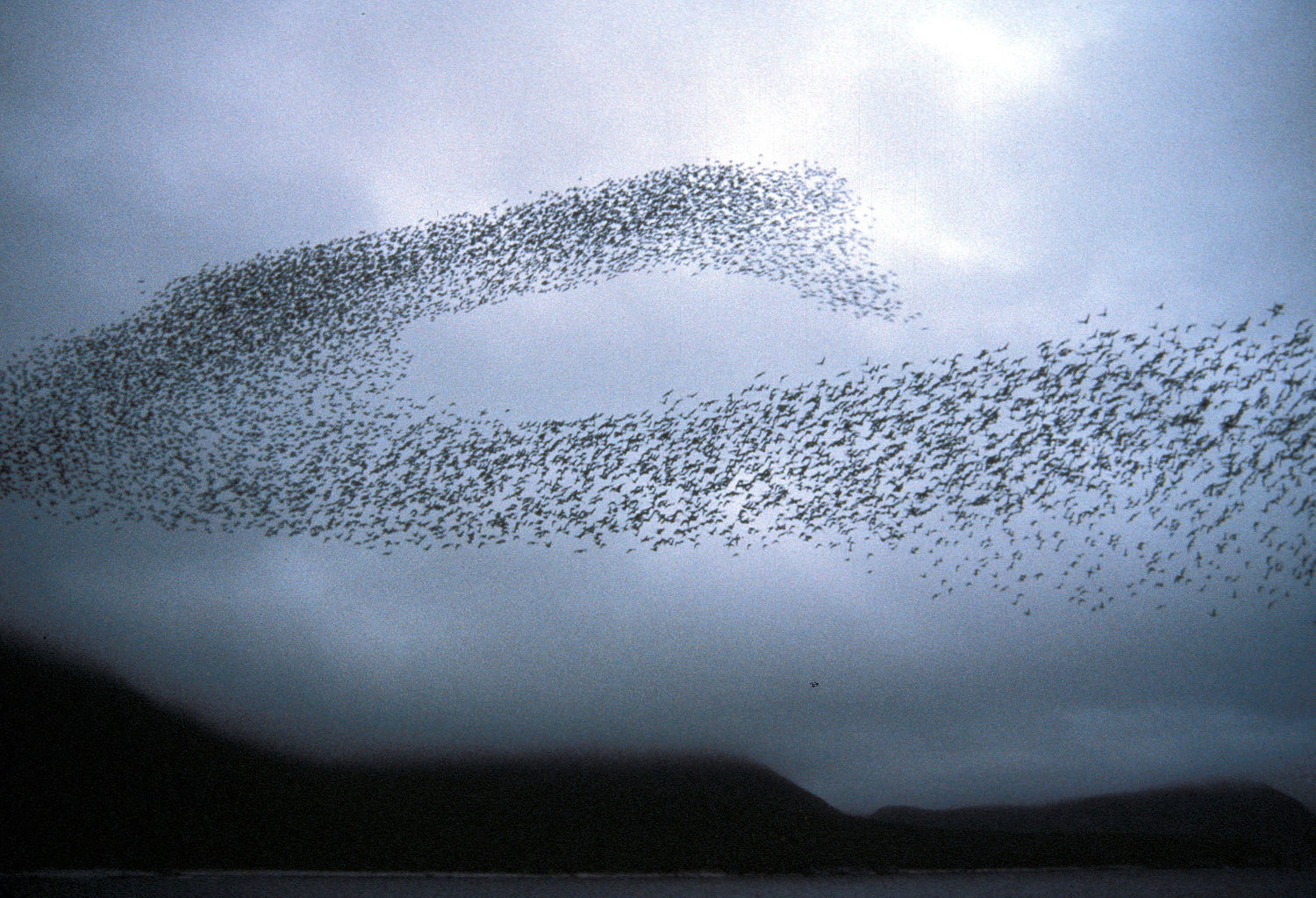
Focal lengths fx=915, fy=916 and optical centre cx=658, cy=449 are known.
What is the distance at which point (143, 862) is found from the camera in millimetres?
6863

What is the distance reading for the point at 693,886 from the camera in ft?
21.4

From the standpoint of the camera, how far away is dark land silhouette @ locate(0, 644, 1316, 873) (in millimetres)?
6594

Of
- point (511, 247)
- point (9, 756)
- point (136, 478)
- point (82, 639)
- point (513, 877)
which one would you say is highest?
point (511, 247)

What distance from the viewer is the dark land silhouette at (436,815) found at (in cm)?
659

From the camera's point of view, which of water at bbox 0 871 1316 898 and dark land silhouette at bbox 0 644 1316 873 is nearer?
water at bbox 0 871 1316 898

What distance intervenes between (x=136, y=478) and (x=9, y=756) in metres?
2.29

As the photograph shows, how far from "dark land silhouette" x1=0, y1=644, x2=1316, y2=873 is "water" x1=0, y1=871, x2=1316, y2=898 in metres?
0.12

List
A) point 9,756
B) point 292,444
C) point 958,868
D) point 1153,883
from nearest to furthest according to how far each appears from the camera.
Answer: point 1153,883 < point 958,868 < point 9,756 < point 292,444

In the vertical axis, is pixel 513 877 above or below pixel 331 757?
below

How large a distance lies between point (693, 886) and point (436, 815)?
2023 millimetres

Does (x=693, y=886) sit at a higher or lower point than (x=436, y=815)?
lower

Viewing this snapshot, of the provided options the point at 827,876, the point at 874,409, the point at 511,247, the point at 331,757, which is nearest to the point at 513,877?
the point at 331,757

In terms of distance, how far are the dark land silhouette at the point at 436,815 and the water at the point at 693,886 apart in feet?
0.41

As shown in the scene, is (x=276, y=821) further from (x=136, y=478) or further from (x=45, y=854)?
(x=136, y=478)
